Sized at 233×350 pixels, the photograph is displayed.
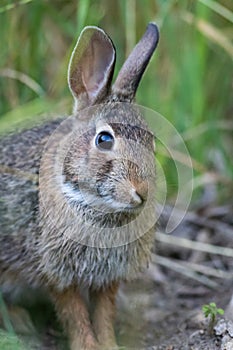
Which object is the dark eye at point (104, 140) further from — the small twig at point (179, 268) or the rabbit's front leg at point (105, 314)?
the small twig at point (179, 268)

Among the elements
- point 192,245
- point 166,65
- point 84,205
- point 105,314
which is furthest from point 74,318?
point 166,65

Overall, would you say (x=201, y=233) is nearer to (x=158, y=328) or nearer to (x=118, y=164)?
(x=158, y=328)

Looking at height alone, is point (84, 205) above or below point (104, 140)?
below

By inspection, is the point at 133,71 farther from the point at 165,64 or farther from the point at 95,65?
the point at 165,64

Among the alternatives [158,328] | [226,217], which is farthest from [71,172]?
[226,217]

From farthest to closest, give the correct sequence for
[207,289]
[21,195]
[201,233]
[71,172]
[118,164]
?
[201,233], [207,289], [21,195], [71,172], [118,164]

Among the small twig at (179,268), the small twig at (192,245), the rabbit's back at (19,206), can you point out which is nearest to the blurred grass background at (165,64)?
the small twig at (192,245)
